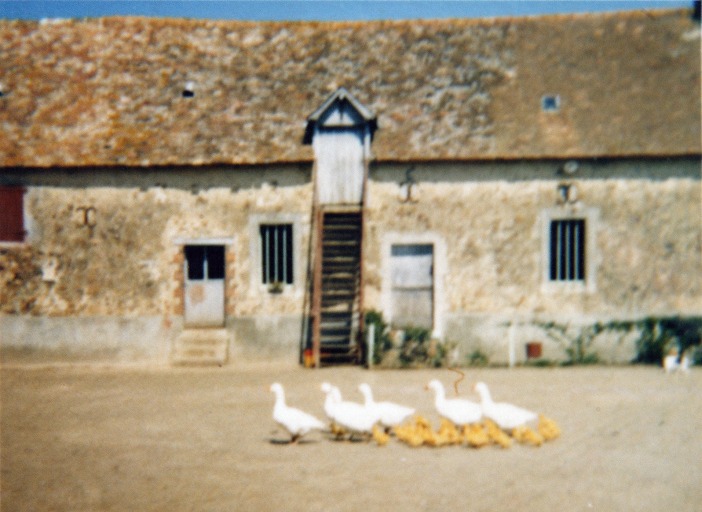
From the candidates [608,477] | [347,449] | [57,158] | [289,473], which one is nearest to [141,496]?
[289,473]

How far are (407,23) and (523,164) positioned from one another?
5595 mm

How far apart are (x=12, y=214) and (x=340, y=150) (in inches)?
301

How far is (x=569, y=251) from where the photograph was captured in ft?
50.4

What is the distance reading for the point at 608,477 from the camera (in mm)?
7117

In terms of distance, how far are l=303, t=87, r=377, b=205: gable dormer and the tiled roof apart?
41cm

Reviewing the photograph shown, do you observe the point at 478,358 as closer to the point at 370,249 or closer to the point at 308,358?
the point at 370,249

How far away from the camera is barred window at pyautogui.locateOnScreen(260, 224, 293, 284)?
15648 millimetres

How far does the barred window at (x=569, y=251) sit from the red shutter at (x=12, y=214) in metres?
12.1

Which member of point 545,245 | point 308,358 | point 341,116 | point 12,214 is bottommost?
point 308,358

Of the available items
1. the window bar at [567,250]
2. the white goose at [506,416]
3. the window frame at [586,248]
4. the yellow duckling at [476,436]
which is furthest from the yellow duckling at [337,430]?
the window bar at [567,250]

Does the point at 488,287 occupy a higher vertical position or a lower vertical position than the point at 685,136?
lower

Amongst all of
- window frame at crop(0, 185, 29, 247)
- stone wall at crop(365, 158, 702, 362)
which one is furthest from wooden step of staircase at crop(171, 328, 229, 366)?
stone wall at crop(365, 158, 702, 362)

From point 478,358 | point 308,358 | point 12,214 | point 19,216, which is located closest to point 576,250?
point 478,358

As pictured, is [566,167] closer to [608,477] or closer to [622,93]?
[622,93]
